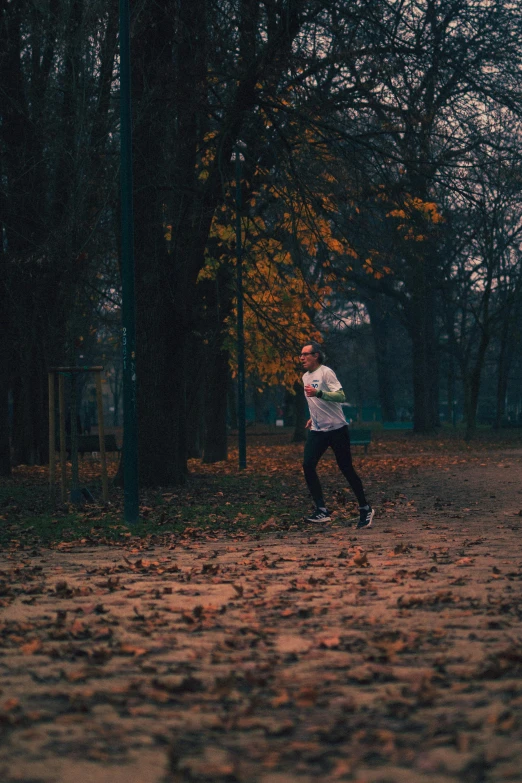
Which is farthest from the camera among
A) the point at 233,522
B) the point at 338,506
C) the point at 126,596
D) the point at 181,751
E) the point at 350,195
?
the point at 350,195

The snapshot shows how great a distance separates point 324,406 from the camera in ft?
39.8

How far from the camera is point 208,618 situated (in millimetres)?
7180

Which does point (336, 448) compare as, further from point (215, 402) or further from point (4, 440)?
point (215, 402)

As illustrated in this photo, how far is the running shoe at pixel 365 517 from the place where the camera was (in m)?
12.5

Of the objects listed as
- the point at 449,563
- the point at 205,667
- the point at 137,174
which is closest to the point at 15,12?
the point at 137,174

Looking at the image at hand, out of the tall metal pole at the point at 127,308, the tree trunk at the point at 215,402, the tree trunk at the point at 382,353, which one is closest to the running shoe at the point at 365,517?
the tall metal pole at the point at 127,308

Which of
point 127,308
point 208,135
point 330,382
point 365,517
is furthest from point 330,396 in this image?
point 208,135

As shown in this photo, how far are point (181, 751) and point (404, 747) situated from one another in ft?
2.85

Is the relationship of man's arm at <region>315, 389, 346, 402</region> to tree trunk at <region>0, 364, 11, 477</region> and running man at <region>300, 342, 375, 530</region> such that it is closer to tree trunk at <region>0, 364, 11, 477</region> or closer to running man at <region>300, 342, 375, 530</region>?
running man at <region>300, 342, 375, 530</region>

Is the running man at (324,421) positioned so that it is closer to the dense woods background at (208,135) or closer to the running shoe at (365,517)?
the running shoe at (365,517)

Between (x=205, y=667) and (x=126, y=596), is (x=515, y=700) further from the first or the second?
(x=126, y=596)

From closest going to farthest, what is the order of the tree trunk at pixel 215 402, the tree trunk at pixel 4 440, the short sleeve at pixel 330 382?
the short sleeve at pixel 330 382 < the tree trunk at pixel 4 440 < the tree trunk at pixel 215 402

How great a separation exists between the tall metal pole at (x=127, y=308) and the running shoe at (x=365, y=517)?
8.49 feet

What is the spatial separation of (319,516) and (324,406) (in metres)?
1.49
